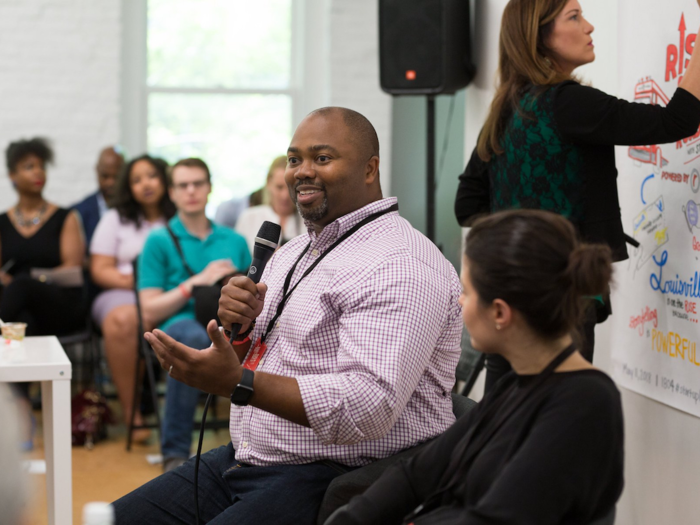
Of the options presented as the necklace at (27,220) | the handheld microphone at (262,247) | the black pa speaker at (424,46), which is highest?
the black pa speaker at (424,46)

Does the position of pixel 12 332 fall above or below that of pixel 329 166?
below

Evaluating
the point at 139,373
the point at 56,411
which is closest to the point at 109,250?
the point at 139,373

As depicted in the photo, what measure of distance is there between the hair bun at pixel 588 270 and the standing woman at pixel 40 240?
11.5ft

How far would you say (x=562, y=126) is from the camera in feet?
Answer: 6.34

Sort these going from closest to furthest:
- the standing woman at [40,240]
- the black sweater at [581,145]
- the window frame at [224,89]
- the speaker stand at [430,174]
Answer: the black sweater at [581,145], the speaker stand at [430,174], the standing woman at [40,240], the window frame at [224,89]

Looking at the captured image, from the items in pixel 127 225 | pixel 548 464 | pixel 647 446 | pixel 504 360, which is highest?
pixel 127 225

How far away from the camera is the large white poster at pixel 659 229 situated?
197 centimetres

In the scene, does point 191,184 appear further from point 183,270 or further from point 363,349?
point 363,349

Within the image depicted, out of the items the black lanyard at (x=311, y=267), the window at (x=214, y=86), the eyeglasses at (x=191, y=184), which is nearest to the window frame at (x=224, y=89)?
the window at (x=214, y=86)

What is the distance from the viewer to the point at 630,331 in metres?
2.32

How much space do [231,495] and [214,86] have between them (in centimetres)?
466

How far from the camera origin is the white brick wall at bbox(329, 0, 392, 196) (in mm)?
5492

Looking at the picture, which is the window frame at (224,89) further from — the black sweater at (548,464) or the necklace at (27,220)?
the black sweater at (548,464)

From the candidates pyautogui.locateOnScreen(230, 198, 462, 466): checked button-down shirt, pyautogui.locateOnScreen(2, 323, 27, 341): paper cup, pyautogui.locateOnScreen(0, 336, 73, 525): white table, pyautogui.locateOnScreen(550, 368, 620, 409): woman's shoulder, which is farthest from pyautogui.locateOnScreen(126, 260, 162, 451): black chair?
pyautogui.locateOnScreen(550, 368, 620, 409): woman's shoulder
